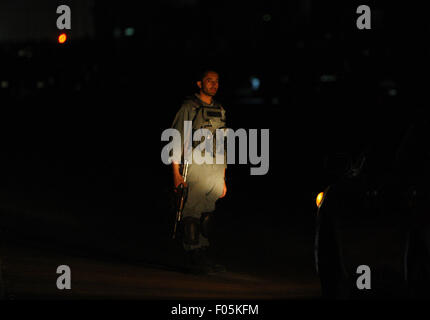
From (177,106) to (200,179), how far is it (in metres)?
29.0

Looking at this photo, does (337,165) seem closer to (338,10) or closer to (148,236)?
(148,236)

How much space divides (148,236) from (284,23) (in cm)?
5933

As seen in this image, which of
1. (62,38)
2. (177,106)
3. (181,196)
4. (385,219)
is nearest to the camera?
(385,219)

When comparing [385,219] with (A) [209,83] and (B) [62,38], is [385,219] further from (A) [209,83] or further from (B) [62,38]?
(A) [209,83]

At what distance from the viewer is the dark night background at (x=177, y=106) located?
12.9m

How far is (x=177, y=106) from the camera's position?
38500mm

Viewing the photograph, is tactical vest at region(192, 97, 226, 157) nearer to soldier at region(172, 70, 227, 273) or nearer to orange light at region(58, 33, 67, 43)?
soldier at region(172, 70, 227, 273)

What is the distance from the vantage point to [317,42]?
58344mm

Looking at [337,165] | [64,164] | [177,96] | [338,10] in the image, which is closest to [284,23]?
[338,10]

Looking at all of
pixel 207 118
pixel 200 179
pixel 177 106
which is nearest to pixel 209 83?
pixel 207 118

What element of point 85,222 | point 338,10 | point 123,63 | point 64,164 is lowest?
point 85,222

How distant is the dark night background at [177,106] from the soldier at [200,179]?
77cm

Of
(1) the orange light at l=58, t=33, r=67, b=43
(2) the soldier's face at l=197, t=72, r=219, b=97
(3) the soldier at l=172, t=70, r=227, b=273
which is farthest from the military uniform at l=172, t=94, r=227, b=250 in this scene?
(1) the orange light at l=58, t=33, r=67, b=43

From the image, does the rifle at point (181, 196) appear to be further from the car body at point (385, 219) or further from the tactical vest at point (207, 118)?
the car body at point (385, 219)
